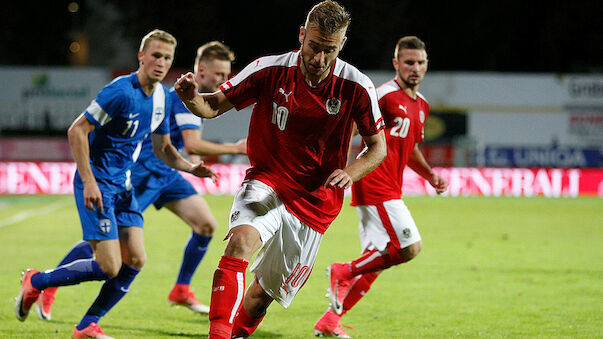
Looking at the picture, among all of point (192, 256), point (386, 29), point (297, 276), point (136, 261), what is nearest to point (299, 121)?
point (297, 276)

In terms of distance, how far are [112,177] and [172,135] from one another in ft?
4.47

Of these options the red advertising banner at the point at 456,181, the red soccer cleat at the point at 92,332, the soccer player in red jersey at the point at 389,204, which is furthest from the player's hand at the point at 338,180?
the red advertising banner at the point at 456,181

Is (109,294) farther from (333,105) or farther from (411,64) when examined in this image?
(411,64)

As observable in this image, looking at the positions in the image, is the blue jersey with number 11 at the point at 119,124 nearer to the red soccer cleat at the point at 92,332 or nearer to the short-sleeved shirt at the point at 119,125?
the short-sleeved shirt at the point at 119,125

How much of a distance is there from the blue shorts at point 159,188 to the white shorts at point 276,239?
94.4 inches

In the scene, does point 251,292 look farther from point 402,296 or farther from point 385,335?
point 402,296

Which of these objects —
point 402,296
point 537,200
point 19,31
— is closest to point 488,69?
point 537,200

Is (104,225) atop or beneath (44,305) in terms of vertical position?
atop

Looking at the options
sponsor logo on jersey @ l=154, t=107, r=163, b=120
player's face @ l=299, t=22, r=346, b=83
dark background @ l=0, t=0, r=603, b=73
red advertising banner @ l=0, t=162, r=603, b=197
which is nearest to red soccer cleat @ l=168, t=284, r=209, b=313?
sponsor logo on jersey @ l=154, t=107, r=163, b=120

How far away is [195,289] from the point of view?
8.16 m

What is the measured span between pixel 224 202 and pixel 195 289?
39.4 ft

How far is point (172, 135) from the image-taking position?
707 cm

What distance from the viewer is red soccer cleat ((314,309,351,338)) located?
593 centimetres

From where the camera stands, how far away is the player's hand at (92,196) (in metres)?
5.32
